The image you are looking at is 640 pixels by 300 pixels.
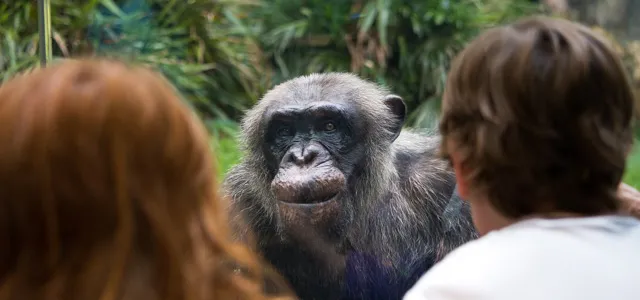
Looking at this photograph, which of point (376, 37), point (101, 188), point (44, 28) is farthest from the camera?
point (44, 28)

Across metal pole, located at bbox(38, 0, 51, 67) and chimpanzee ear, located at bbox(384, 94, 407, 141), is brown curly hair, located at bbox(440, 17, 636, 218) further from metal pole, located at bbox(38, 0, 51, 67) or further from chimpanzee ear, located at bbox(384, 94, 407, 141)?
metal pole, located at bbox(38, 0, 51, 67)

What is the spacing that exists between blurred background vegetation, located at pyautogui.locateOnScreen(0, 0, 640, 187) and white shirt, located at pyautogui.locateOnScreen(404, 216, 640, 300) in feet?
2.01

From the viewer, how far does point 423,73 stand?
1.68 meters

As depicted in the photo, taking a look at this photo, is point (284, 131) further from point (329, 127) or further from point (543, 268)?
point (543, 268)

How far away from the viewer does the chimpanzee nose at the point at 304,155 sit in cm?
157

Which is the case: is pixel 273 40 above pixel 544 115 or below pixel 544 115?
below

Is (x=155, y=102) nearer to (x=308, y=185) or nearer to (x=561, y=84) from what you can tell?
(x=561, y=84)

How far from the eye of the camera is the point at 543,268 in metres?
1.01

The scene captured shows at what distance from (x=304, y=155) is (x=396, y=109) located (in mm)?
274

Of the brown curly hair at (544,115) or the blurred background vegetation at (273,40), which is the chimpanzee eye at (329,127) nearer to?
the blurred background vegetation at (273,40)

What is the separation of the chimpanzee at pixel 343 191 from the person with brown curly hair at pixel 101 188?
660mm

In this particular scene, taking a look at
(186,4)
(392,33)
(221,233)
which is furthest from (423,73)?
(221,233)

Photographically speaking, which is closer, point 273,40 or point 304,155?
point 304,155

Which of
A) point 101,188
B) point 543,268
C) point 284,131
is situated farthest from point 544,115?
point 284,131
